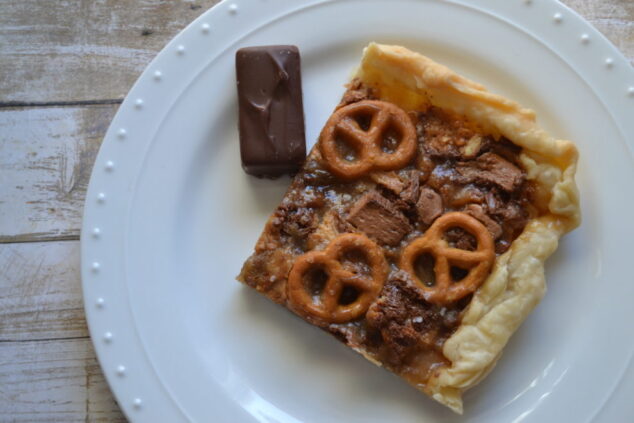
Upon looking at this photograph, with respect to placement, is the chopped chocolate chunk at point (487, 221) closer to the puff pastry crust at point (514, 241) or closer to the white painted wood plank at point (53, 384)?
the puff pastry crust at point (514, 241)

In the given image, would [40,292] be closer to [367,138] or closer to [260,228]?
[260,228]

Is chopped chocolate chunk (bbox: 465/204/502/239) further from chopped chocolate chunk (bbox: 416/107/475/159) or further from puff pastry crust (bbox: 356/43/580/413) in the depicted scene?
chopped chocolate chunk (bbox: 416/107/475/159)

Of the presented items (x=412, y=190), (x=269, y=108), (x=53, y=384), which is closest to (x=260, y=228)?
(x=269, y=108)

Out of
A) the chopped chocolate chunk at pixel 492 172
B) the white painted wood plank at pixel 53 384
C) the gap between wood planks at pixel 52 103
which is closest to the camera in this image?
the chopped chocolate chunk at pixel 492 172

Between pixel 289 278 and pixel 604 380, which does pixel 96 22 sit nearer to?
pixel 289 278

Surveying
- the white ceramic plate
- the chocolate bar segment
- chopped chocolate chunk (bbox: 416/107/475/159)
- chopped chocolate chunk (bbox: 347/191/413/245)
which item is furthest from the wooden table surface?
chopped chocolate chunk (bbox: 347/191/413/245)

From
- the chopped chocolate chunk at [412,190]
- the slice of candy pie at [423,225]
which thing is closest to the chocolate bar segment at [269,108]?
the slice of candy pie at [423,225]

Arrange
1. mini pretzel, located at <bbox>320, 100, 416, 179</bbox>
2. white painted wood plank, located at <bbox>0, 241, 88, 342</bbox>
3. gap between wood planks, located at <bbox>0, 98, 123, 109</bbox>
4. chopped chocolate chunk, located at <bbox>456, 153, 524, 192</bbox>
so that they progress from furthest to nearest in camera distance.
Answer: gap between wood planks, located at <bbox>0, 98, 123, 109</bbox>, white painted wood plank, located at <bbox>0, 241, 88, 342</bbox>, mini pretzel, located at <bbox>320, 100, 416, 179</bbox>, chopped chocolate chunk, located at <bbox>456, 153, 524, 192</bbox>
